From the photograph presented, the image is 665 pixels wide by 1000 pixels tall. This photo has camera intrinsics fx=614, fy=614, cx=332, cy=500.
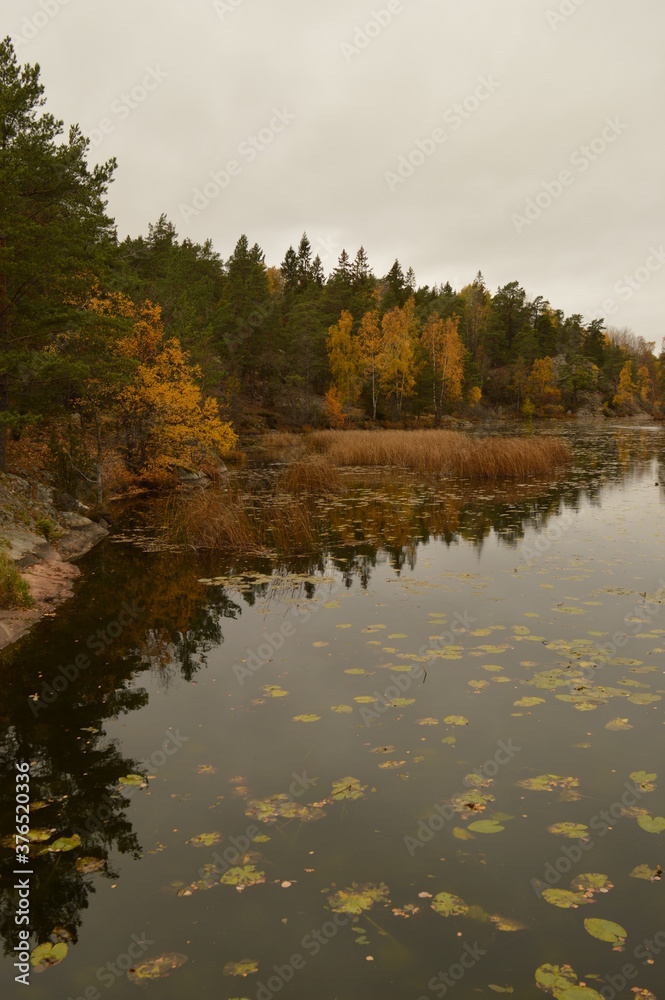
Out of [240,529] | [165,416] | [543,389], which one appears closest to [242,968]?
[240,529]

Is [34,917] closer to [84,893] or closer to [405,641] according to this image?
[84,893]

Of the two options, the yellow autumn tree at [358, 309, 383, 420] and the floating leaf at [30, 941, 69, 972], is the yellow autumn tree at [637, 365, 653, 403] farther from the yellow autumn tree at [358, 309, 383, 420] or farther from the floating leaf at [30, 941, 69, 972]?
the floating leaf at [30, 941, 69, 972]

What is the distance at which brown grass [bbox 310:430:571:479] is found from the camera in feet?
84.7

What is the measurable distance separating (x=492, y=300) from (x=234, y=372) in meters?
51.3

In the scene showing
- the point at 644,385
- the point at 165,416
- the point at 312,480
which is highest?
the point at 644,385

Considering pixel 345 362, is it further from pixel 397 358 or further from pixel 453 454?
pixel 453 454

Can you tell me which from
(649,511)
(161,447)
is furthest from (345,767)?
(161,447)

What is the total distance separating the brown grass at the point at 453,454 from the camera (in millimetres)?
25812

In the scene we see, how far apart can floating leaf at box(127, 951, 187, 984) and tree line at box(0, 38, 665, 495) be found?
12.9 m

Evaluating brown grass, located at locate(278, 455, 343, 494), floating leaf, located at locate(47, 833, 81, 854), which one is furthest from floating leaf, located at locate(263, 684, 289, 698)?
brown grass, located at locate(278, 455, 343, 494)

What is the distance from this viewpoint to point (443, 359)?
59.6m

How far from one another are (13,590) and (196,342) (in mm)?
24073
